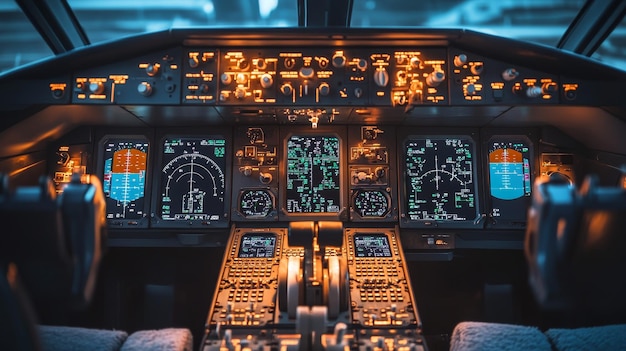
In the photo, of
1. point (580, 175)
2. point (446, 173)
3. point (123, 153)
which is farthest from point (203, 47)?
point (580, 175)

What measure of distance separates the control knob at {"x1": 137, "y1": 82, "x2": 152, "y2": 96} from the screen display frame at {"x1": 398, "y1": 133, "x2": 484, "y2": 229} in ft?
5.70

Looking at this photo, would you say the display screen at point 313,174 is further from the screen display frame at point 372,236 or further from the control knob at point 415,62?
the control knob at point 415,62

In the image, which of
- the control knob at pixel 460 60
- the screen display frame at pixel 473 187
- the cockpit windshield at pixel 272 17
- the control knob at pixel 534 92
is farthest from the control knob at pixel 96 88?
the control knob at pixel 534 92

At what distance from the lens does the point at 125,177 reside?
11.0 feet

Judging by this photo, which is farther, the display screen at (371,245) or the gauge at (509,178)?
the gauge at (509,178)

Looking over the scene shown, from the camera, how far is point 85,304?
4.85 feet

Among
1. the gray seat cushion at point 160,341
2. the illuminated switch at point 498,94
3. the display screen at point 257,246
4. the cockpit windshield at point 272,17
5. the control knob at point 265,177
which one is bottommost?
the gray seat cushion at point 160,341

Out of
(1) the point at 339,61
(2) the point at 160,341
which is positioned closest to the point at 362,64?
(1) the point at 339,61

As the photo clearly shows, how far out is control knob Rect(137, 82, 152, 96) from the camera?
111 inches

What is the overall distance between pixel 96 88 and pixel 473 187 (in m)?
2.59

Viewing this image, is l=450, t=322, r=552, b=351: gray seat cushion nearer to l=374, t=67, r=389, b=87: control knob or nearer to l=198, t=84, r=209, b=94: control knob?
l=374, t=67, r=389, b=87: control knob

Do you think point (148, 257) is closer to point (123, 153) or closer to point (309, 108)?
point (123, 153)

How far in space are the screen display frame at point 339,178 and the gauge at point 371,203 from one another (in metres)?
0.09

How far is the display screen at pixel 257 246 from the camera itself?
3070mm
